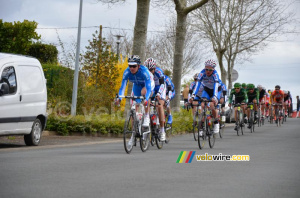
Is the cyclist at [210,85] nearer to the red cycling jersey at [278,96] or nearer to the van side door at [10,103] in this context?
the van side door at [10,103]

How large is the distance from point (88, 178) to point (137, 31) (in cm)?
1327

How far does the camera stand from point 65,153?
39.8 ft

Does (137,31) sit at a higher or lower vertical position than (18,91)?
higher

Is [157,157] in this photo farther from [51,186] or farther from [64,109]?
[64,109]

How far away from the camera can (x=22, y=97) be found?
1334 centimetres

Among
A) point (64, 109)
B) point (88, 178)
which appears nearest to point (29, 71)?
point (88, 178)

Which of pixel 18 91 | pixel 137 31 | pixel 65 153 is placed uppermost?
pixel 137 31

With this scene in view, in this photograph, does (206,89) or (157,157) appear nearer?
(157,157)

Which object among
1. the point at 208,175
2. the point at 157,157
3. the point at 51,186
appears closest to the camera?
the point at 51,186

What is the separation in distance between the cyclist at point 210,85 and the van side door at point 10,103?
166 inches

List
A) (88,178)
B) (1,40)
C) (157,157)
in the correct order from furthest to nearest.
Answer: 1. (1,40)
2. (157,157)
3. (88,178)

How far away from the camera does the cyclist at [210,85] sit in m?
14.7

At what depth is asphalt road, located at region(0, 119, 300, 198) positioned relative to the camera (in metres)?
7.06

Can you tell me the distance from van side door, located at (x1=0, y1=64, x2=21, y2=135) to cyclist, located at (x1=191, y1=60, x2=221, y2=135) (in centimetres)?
422
